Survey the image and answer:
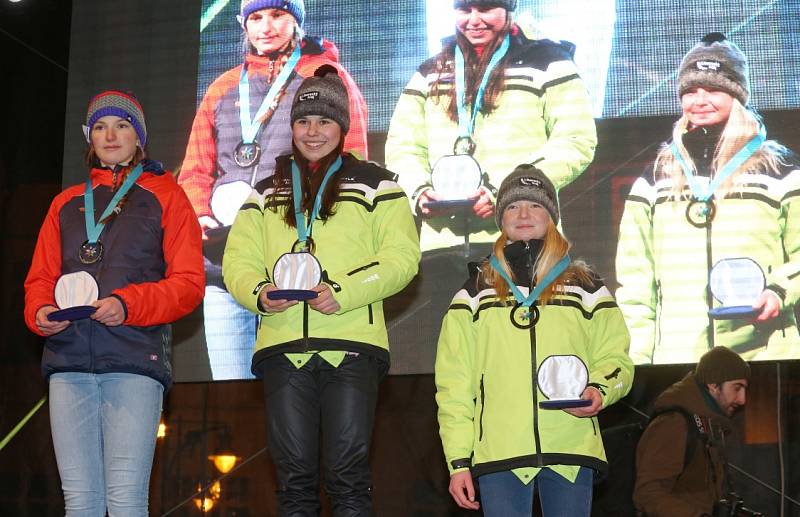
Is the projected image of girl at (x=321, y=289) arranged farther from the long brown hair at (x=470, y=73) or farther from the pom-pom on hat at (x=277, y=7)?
the pom-pom on hat at (x=277, y=7)

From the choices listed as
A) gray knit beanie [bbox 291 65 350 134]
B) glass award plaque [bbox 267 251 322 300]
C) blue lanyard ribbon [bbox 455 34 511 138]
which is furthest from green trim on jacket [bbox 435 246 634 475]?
blue lanyard ribbon [bbox 455 34 511 138]

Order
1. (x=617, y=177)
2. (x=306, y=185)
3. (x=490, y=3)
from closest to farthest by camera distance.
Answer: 1. (x=306, y=185)
2. (x=617, y=177)
3. (x=490, y=3)

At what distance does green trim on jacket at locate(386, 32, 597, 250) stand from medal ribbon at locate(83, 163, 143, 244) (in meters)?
1.49

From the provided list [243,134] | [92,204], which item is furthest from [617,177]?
[92,204]

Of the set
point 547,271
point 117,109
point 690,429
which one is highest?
point 117,109

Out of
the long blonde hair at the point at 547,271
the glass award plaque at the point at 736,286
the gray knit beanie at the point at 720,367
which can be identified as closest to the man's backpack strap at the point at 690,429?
the gray knit beanie at the point at 720,367

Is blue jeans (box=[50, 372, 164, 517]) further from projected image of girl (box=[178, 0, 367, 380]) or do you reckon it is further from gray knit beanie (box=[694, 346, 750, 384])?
gray knit beanie (box=[694, 346, 750, 384])

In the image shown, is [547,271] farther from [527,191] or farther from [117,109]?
[117,109]

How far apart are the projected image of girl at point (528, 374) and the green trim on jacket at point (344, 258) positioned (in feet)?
0.63

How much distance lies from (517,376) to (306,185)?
2.39 ft

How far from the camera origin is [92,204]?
2586mm

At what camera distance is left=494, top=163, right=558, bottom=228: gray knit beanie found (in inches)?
102

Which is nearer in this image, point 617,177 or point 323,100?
point 323,100

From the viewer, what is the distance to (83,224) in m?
2.55
